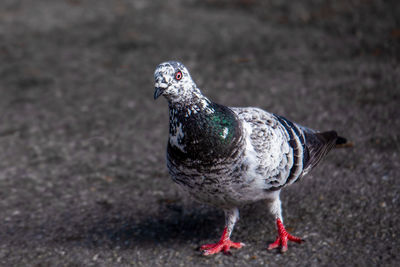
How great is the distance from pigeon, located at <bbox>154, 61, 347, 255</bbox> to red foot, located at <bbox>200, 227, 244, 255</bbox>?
306 millimetres

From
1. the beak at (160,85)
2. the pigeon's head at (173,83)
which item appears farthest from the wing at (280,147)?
the beak at (160,85)

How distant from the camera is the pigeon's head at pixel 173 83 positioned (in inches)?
139

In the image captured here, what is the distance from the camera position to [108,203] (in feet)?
16.9

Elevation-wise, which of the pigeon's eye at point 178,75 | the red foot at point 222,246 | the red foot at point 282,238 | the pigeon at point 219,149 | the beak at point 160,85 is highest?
the pigeon's eye at point 178,75

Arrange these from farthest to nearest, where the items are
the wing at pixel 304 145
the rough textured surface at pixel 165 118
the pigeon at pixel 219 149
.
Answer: the rough textured surface at pixel 165 118, the wing at pixel 304 145, the pigeon at pixel 219 149

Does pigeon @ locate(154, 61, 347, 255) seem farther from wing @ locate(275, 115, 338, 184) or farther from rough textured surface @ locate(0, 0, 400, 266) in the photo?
rough textured surface @ locate(0, 0, 400, 266)

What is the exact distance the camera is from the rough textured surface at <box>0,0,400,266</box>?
14.5 feet

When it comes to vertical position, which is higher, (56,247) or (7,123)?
(7,123)

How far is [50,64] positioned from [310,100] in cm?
467

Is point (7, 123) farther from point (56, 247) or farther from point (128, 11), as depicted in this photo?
point (128, 11)

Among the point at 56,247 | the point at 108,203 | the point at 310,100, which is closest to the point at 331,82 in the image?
the point at 310,100

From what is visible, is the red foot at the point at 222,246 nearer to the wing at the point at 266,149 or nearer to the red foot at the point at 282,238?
the red foot at the point at 282,238

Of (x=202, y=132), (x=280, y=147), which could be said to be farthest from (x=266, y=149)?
(x=202, y=132)

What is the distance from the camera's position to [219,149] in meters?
3.64
